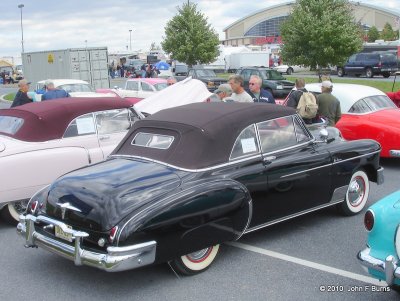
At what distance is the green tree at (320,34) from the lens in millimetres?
24391

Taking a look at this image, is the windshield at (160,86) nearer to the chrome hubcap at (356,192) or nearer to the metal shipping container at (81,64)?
the metal shipping container at (81,64)

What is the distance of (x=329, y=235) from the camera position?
19.5ft

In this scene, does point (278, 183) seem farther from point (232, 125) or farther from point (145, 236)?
point (145, 236)

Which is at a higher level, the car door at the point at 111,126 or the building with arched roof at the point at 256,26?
the building with arched roof at the point at 256,26

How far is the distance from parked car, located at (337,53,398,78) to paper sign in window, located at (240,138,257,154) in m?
30.6

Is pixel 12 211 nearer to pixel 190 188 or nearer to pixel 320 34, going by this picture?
pixel 190 188

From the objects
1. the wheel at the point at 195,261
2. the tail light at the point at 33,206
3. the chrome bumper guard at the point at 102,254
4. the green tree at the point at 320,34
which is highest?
the green tree at the point at 320,34

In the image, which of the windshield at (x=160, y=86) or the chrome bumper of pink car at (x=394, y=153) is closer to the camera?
the chrome bumper of pink car at (x=394, y=153)

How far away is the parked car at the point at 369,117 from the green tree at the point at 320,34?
579 inches

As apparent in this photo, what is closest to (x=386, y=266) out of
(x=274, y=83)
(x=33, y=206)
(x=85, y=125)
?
(x=33, y=206)

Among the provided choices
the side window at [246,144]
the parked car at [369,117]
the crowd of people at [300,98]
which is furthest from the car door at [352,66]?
the side window at [246,144]

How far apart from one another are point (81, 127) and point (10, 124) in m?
0.96

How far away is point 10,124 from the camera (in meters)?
7.27

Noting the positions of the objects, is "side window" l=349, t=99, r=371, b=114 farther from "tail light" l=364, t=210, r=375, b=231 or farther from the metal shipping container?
the metal shipping container
